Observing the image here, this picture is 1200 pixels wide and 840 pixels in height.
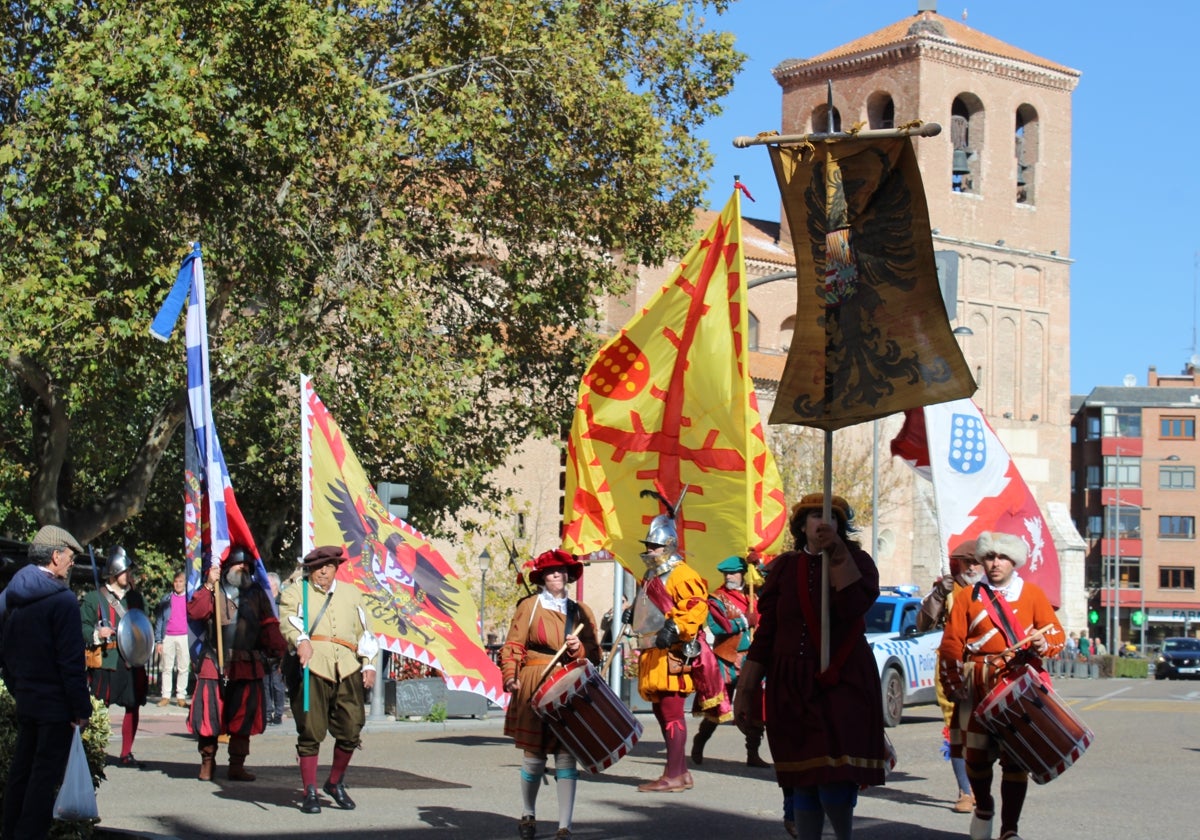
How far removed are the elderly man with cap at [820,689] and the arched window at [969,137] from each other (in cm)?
7467

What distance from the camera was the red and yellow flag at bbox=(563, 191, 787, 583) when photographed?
12500 mm

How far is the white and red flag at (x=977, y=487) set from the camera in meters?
12.6

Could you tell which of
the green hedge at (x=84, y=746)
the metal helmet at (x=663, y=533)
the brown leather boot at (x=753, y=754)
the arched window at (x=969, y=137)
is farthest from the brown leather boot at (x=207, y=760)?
the arched window at (x=969, y=137)

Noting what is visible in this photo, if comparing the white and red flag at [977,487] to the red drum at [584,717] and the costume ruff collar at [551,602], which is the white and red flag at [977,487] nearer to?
the costume ruff collar at [551,602]

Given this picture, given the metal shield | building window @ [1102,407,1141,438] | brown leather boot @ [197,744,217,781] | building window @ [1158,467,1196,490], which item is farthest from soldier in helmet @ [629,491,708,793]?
building window @ [1102,407,1141,438]

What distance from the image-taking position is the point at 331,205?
25078 mm

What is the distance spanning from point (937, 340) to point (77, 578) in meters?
17.9

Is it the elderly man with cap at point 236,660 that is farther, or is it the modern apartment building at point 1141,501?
the modern apartment building at point 1141,501

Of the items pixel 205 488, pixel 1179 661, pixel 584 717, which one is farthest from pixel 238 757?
pixel 1179 661

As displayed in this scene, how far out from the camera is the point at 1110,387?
10988 cm

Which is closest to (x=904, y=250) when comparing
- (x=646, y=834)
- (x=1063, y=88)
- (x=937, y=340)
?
(x=937, y=340)

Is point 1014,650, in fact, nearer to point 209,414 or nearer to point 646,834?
point 646,834

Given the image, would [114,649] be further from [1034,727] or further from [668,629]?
[1034,727]

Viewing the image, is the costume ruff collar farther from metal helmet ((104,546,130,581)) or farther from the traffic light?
the traffic light
